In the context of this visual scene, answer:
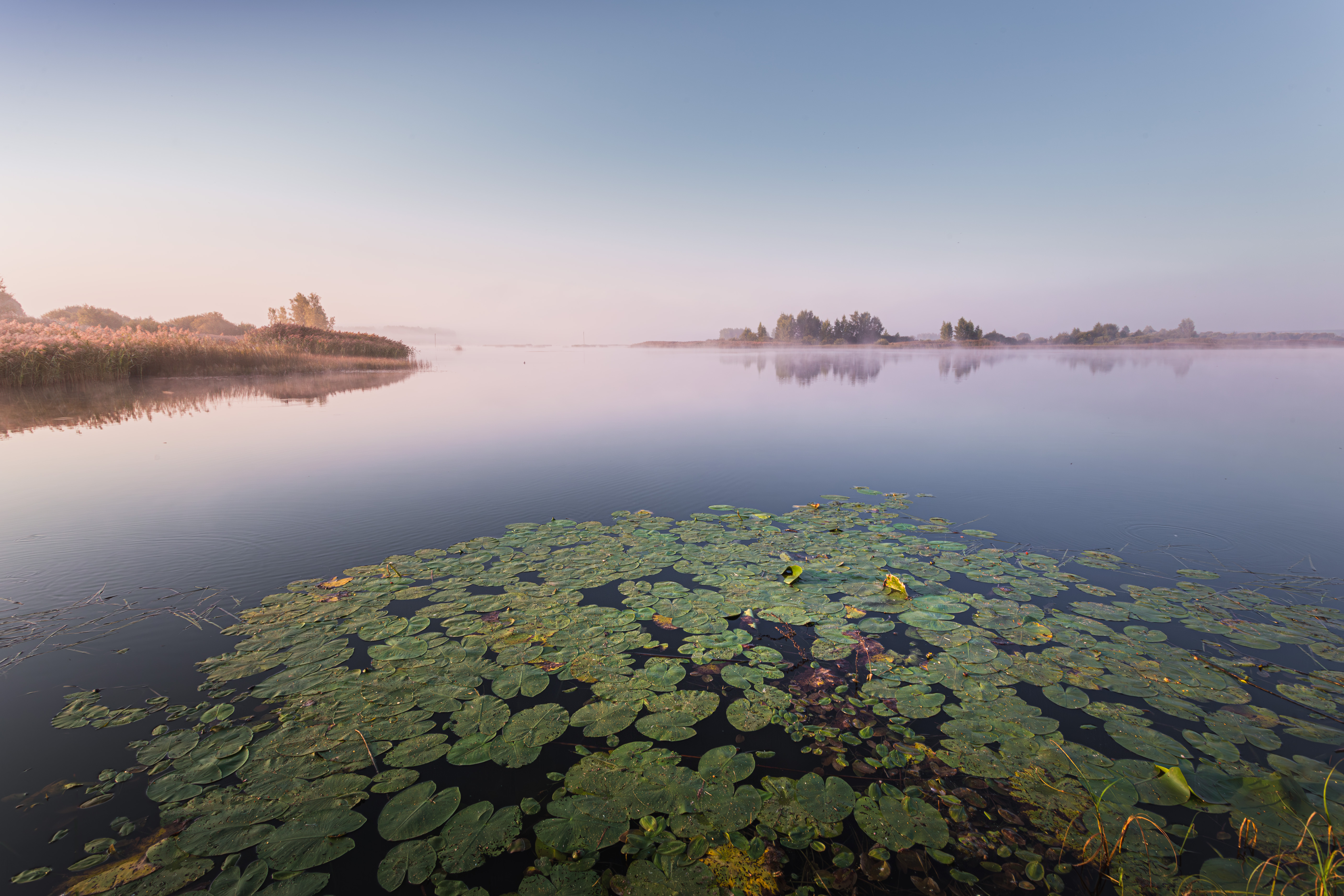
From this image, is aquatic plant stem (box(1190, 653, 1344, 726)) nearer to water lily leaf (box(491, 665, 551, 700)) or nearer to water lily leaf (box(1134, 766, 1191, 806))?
water lily leaf (box(1134, 766, 1191, 806))

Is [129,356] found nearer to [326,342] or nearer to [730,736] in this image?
[326,342]

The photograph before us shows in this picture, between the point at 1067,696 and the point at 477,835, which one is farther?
the point at 1067,696

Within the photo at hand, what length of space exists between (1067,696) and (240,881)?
14.9 ft

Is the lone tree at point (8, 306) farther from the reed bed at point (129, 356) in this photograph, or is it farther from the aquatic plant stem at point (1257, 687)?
the aquatic plant stem at point (1257, 687)

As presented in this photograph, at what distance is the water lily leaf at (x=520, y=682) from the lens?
3.26m

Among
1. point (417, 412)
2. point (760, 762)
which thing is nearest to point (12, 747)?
point (760, 762)

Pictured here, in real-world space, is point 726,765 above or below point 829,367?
below

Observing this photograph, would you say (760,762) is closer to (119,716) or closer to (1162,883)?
(1162,883)

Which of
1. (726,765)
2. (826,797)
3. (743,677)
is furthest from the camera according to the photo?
(743,677)

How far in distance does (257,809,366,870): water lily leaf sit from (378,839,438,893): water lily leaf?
21 centimetres

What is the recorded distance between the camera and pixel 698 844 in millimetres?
2238

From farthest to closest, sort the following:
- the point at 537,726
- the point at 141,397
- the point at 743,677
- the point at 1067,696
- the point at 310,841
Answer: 1. the point at 141,397
2. the point at 743,677
3. the point at 1067,696
4. the point at 537,726
5. the point at 310,841

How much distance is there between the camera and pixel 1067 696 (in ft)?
10.6

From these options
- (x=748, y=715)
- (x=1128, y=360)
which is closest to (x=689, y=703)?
(x=748, y=715)
